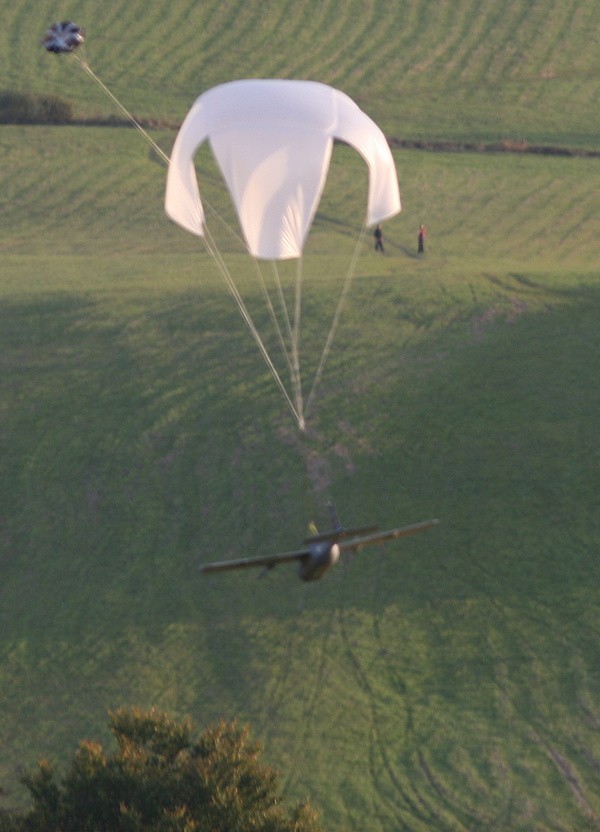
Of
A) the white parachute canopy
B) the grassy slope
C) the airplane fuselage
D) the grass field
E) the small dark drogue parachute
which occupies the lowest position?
the grassy slope

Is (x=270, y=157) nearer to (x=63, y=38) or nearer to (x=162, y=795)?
(x=162, y=795)

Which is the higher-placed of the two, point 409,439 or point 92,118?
point 409,439

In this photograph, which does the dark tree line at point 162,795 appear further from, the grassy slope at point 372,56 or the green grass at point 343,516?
the grassy slope at point 372,56

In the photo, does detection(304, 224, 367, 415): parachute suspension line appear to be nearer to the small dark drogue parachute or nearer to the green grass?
the green grass

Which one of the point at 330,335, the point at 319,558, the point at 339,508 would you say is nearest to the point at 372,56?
the point at 330,335

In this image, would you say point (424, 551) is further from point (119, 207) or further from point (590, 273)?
point (119, 207)

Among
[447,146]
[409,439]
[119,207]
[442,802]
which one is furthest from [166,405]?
[447,146]

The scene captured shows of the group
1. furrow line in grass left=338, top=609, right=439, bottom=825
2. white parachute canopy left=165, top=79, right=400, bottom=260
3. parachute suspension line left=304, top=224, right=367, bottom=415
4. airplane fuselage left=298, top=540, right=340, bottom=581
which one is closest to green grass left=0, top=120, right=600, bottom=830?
furrow line in grass left=338, top=609, right=439, bottom=825
